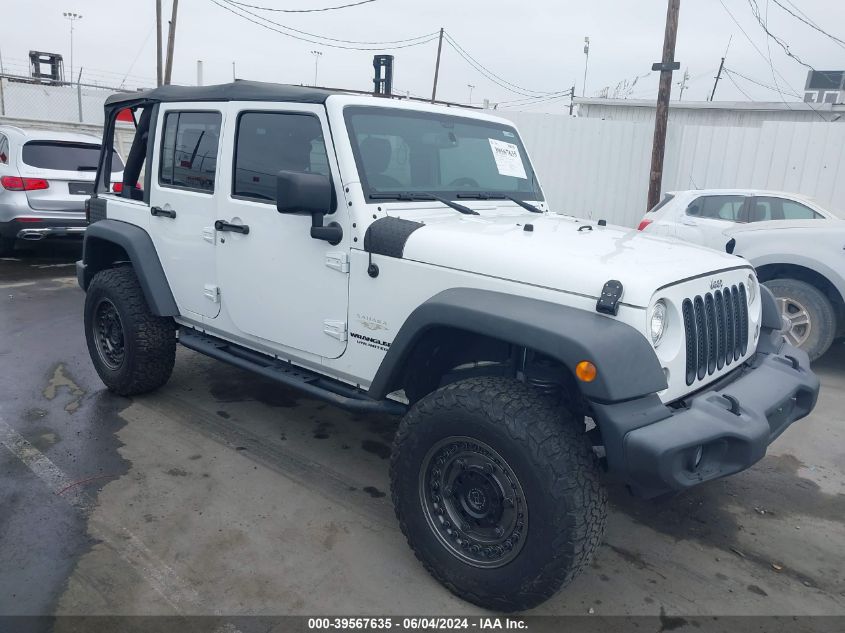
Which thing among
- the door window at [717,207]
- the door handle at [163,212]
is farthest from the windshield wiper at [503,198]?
the door window at [717,207]

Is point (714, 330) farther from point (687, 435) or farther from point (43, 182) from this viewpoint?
point (43, 182)

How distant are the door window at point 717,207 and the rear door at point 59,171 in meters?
7.03

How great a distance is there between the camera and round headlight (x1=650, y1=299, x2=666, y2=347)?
2.61 m

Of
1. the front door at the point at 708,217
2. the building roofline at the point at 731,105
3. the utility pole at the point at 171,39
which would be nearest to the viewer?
the front door at the point at 708,217

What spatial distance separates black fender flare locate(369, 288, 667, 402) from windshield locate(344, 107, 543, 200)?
33.7 inches

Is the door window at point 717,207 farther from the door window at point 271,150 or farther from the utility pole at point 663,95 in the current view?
the door window at point 271,150

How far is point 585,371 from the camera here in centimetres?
240

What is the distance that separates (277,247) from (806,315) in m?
4.90

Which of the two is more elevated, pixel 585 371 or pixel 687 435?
pixel 585 371

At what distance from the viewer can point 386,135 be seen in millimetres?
3537

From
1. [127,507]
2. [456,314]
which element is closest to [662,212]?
[456,314]

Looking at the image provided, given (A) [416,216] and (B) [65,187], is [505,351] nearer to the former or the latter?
(A) [416,216]

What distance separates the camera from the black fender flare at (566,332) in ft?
7.85

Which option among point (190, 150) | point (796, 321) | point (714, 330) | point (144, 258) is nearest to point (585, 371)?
point (714, 330)
